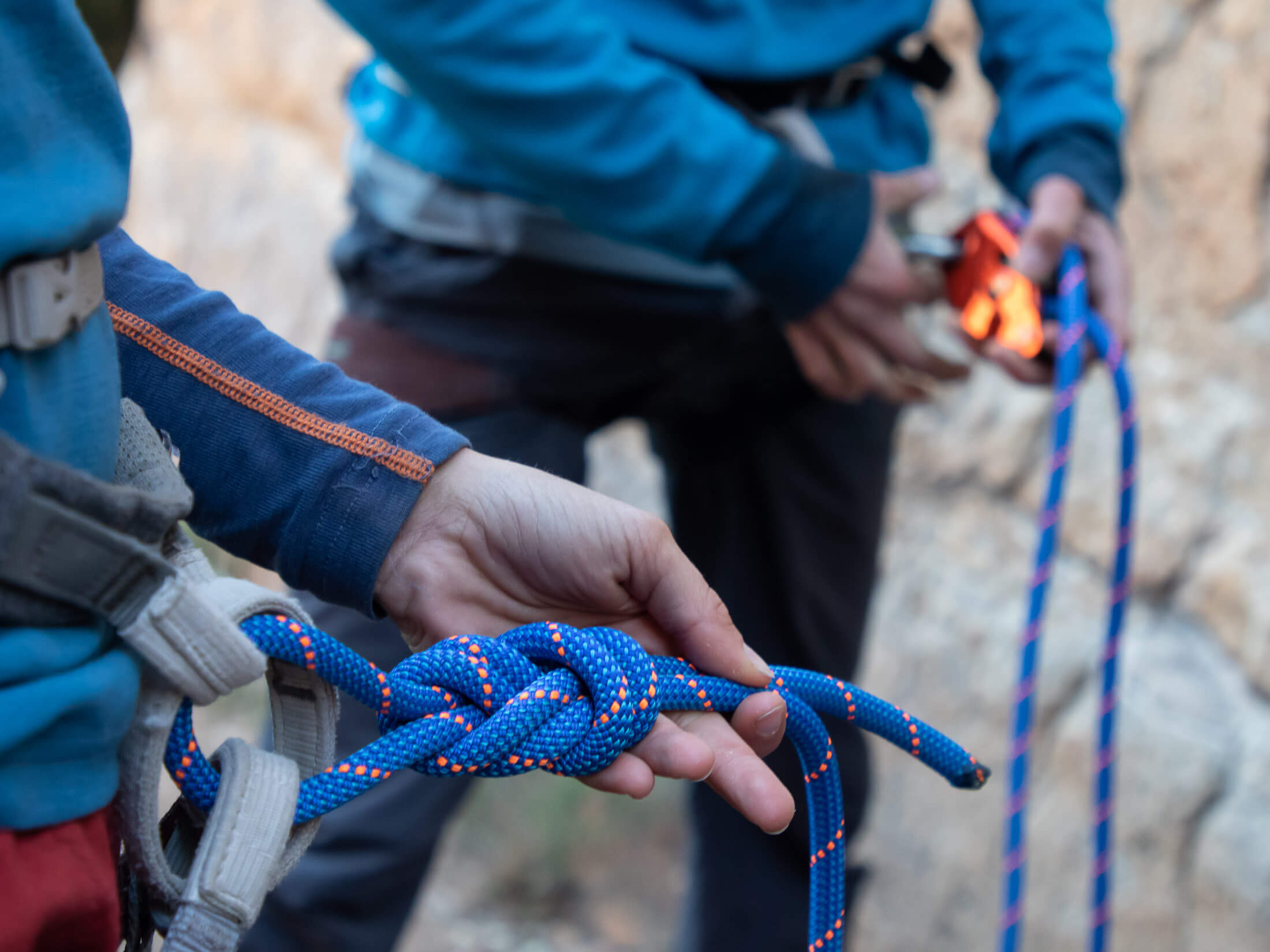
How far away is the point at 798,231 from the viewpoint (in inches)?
30.2

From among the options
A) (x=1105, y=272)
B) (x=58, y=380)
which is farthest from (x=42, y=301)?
(x=1105, y=272)

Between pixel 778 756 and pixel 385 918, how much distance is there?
0.39 meters

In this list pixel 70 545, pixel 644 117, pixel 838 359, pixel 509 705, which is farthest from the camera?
pixel 838 359

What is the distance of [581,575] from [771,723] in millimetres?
100

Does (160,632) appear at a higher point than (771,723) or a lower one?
higher

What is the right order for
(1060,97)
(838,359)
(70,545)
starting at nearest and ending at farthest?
1. (70,545)
2. (838,359)
3. (1060,97)

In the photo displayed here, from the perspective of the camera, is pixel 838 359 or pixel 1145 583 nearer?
pixel 838 359

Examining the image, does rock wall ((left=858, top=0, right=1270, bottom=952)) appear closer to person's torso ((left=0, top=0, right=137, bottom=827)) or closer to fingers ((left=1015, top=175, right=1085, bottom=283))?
fingers ((left=1015, top=175, right=1085, bottom=283))

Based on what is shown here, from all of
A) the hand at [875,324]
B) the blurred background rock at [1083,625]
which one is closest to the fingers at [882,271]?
the hand at [875,324]

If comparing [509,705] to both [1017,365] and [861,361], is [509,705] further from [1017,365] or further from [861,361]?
[1017,365]

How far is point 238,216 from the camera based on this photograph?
2.38 metres

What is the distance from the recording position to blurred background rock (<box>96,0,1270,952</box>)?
125 centimetres

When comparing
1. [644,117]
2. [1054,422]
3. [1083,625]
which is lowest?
[1083,625]

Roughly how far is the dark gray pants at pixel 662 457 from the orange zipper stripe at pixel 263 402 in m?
0.19
